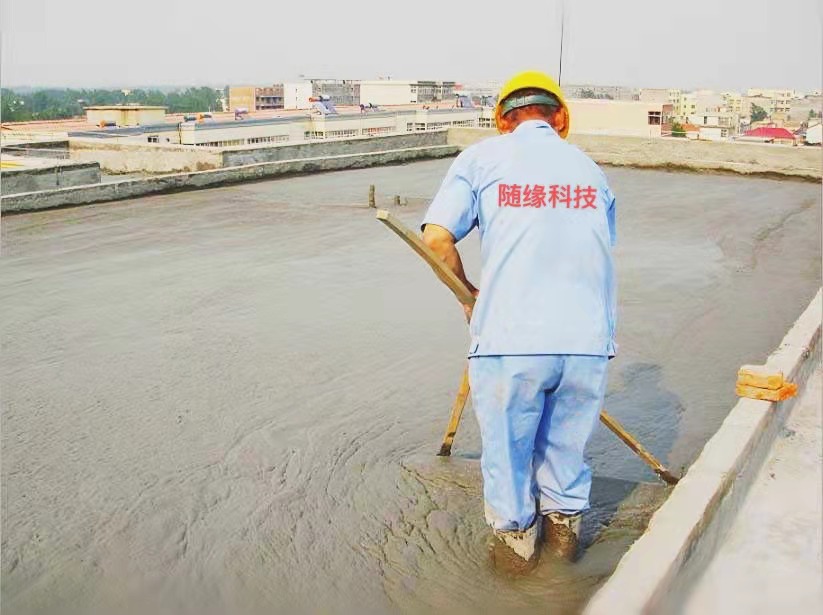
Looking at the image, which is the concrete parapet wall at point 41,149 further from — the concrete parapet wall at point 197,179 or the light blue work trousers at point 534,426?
the light blue work trousers at point 534,426

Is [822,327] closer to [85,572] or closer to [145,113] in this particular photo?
[85,572]

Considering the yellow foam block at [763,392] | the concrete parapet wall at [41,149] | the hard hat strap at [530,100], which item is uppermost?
the hard hat strap at [530,100]

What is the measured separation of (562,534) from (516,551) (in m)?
0.16

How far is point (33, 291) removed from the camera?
5.87 m

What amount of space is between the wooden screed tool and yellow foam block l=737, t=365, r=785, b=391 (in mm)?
533

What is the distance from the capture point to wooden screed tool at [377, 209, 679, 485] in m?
2.60

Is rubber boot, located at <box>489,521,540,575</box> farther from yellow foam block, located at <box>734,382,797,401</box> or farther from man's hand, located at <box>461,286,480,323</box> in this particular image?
yellow foam block, located at <box>734,382,797,401</box>

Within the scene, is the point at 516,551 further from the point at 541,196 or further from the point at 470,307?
the point at 541,196

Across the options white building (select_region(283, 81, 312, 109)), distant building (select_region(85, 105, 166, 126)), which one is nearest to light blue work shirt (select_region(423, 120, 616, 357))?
distant building (select_region(85, 105, 166, 126))

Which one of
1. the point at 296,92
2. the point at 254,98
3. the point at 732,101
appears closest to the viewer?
the point at 296,92

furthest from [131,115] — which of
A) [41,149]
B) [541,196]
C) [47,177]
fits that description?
[541,196]

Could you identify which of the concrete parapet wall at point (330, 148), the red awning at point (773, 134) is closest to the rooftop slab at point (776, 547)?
the concrete parapet wall at point (330, 148)

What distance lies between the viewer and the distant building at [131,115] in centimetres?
3112

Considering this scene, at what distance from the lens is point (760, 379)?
145 inches
